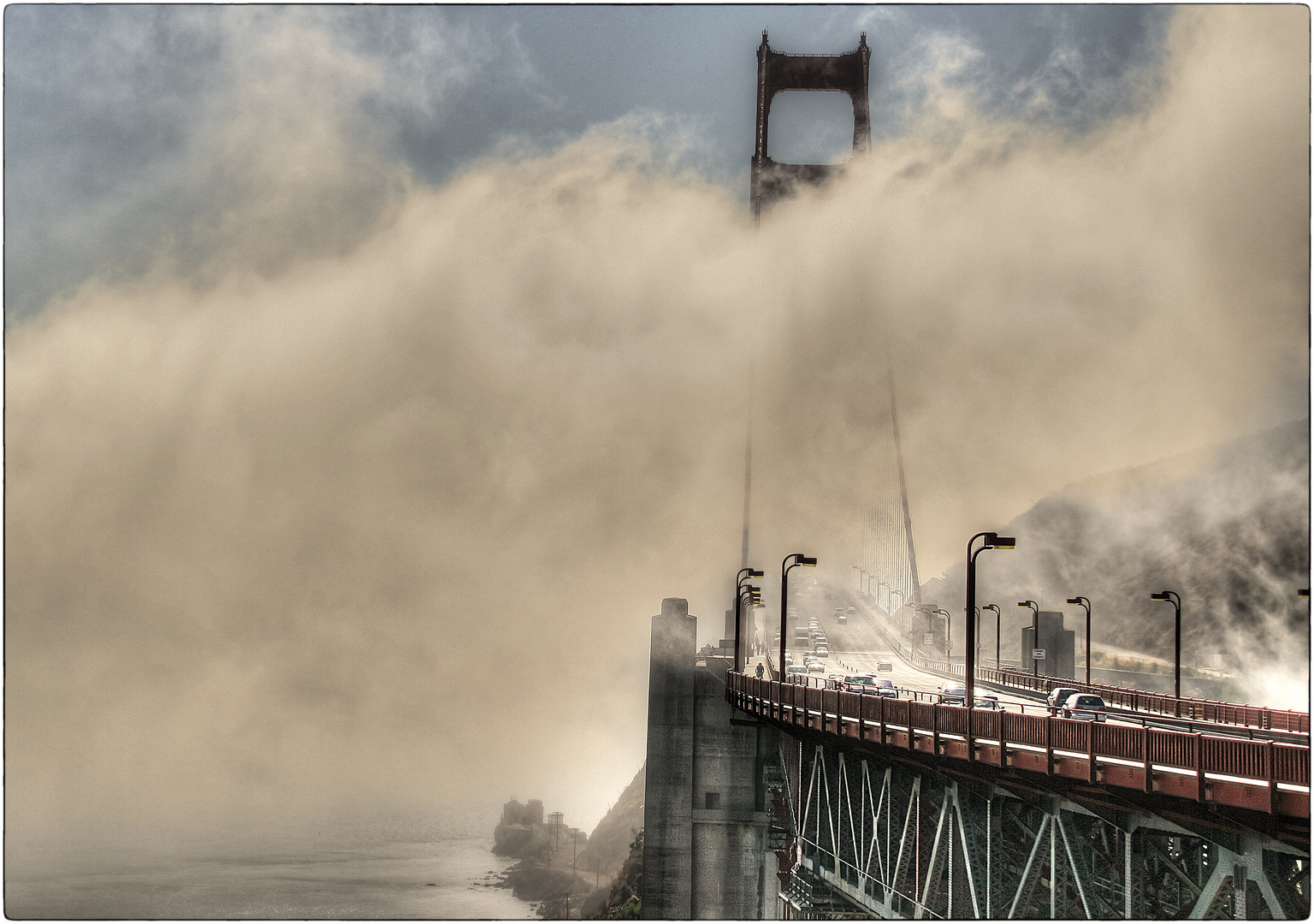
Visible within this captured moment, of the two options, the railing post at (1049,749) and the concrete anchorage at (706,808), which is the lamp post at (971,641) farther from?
the concrete anchorage at (706,808)

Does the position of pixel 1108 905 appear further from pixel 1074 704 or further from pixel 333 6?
pixel 333 6

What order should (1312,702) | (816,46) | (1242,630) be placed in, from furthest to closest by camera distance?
(816,46) < (1242,630) < (1312,702)

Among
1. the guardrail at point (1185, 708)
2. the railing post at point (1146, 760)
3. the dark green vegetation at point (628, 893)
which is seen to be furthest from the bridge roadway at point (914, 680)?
the dark green vegetation at point (628, 893)

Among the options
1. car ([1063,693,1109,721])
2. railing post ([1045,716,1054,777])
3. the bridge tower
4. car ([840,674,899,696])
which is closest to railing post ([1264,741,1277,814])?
railing post ([1045,716,1054,777])

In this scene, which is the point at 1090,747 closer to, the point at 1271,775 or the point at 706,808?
the point at 1271,775

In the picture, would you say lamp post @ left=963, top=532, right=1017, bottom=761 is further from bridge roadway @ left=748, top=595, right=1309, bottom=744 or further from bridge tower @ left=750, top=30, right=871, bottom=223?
bridge tower @ left=750, top=30, right=871, bottom=223

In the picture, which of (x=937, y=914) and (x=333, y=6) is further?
(x=333, y=6)

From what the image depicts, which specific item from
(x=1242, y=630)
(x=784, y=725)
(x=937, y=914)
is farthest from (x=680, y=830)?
(x=1242, y=630)

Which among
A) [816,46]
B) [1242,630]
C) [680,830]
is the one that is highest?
[816,46]
